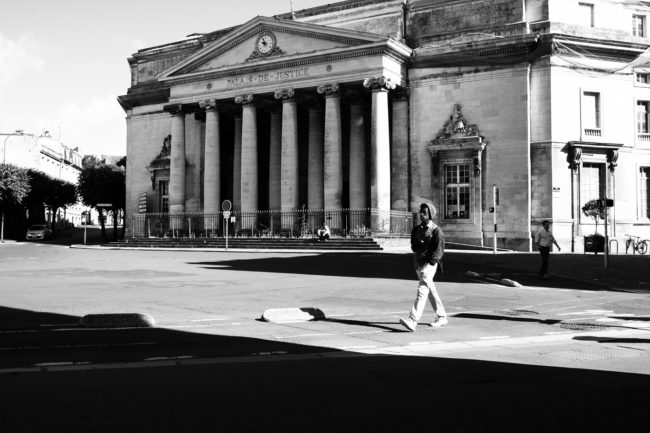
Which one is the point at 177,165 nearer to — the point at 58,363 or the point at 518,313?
the point at 518,313

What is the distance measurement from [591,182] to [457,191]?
7.56m

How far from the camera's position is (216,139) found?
4559 cm

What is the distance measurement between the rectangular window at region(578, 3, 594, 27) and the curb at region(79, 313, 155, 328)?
36183 mm

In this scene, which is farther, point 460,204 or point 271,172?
point 271,172

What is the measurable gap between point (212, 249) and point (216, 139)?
31.2ft

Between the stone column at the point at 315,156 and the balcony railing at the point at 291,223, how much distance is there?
1734 millimetres

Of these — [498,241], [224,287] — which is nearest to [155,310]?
[224,287]

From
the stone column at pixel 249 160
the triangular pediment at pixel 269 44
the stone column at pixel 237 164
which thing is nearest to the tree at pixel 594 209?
the triangular pediment at pixel 269 44

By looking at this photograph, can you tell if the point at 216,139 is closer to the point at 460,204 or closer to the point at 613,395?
the point at 460,204

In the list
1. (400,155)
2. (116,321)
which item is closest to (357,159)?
(400,155)

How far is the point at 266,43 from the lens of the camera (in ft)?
142

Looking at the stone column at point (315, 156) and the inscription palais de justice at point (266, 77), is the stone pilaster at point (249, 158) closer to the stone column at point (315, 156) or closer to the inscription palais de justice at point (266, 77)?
the inscription palais de justice at point (266, 77)

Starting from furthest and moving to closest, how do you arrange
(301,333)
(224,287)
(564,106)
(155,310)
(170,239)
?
1. (170,239)
2. (564,106)
3. (224,287)
4. (155,310)
5. (301,333)

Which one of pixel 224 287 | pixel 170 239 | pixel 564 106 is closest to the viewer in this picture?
pixel 224 287
